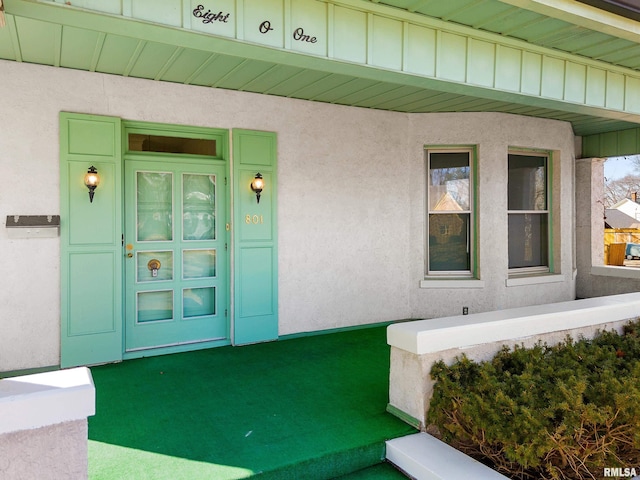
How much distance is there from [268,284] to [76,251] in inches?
73.1

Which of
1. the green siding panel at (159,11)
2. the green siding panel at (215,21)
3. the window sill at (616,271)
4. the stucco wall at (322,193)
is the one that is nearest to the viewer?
the green siding panel at (159,11)

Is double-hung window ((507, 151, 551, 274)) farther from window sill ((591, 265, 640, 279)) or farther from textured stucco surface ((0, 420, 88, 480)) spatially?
textured stucco surface ((0, 420, 88, 480))

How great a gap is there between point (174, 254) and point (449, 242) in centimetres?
339

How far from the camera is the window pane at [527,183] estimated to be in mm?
6312

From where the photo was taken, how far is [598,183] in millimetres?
7309

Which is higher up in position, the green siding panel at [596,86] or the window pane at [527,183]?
the green siding panel at [596,86]

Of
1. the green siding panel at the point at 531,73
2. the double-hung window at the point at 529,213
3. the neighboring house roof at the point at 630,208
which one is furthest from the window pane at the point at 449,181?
the neighboring house roof at the point at 630,208

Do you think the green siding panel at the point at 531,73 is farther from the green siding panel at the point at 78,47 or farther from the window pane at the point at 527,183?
the green siding panel at the point at 78,47

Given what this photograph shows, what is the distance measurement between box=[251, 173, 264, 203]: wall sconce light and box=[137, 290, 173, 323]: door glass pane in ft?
4.36

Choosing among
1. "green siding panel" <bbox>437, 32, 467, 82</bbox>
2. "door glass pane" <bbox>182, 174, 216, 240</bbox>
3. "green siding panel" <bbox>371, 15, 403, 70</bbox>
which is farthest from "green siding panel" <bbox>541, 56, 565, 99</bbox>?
"door glass pane" <bbox>182, 174, 216, 240</bbox>

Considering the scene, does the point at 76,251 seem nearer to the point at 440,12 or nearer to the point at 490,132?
the point at 440,12

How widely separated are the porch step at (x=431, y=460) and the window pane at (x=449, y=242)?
11.3 ft

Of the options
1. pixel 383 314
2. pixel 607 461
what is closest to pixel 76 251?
pixel 383 314

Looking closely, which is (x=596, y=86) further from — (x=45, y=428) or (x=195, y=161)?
(x=45, y=428)
